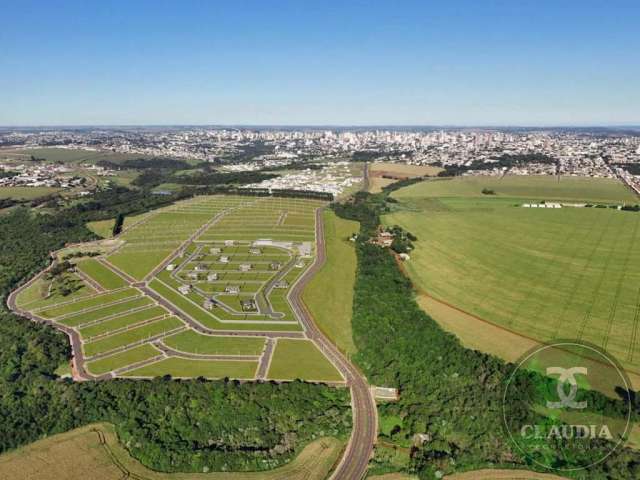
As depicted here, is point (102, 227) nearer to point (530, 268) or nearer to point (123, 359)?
point (123, 359)

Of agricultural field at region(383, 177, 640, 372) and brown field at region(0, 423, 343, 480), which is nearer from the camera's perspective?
brown field at region(0, 423, 343, 480)

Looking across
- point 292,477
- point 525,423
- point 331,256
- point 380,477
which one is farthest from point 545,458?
point 331,256

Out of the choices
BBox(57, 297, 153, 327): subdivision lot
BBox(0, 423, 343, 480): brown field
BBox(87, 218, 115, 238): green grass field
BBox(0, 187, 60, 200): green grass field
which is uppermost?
BBox(0, 187, 60, 200): green grass field

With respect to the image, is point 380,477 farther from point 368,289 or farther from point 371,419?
point 368,289

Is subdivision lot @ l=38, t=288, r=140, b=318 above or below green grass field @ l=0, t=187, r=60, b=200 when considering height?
below

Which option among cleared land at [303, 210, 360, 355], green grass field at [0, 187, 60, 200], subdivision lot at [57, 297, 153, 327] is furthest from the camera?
green grass field at [0, 187, 60, 200]

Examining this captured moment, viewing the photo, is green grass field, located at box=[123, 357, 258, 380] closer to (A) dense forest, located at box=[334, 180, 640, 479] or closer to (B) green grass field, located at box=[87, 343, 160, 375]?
(B) green grass field, located at box=[87, 343, 160, 375]

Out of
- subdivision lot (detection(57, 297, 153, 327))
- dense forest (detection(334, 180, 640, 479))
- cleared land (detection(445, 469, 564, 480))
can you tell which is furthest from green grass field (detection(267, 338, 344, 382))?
subdivision lot (detection(57, 297, 153, 327))
